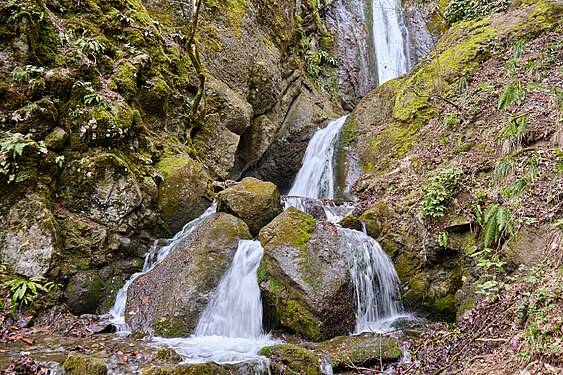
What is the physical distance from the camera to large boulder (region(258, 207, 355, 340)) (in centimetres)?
543

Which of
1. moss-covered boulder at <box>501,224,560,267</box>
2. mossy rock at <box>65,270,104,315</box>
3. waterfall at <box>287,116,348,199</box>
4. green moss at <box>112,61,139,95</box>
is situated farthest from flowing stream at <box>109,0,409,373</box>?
green moss at <box>112,61,139,95</box>

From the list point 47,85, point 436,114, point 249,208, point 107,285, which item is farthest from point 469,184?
point 47,85

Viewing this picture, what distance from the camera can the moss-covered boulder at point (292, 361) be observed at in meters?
4.18

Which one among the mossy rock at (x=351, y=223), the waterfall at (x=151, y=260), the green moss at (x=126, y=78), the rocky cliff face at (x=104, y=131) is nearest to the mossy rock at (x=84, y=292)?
the rocky cliff face at (x=104, y=131)

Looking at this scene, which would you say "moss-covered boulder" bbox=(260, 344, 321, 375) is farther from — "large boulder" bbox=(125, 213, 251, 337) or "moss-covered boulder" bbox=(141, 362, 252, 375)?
"large boulder" bbox=(125, 213, 251, 337)

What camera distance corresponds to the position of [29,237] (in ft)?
18.5

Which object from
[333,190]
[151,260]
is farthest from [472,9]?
[151,260]

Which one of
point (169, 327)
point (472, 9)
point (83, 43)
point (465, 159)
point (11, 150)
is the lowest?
point (169, 327)

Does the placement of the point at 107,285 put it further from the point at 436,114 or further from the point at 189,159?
the point at 436,114

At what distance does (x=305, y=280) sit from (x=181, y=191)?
3608 millimetres

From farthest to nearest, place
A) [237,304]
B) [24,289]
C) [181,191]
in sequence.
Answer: [181,191]
[237,304]
[24,289]

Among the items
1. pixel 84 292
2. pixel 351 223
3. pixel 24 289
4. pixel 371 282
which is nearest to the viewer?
pixel 24 289

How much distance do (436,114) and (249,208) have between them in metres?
5.66

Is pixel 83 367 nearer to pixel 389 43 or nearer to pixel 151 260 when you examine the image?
pixel 151 260
